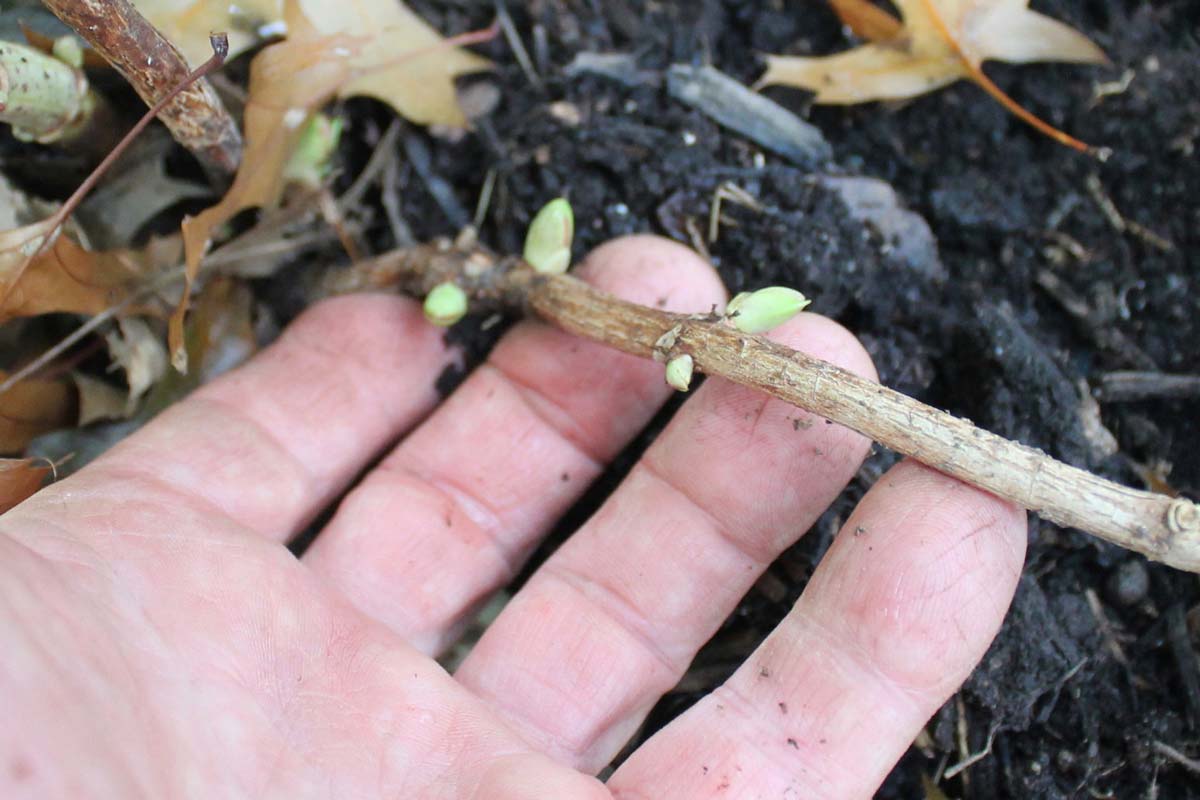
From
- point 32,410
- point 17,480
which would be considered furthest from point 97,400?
point 17,480

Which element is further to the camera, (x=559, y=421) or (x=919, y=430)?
(x=559, y=421)

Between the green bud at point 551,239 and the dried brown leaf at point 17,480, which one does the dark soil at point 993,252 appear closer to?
the green bud at point 551,239

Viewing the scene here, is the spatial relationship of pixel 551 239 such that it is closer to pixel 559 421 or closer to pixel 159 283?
pixel 559 421

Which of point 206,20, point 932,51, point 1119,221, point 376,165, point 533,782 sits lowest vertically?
point 1119,221

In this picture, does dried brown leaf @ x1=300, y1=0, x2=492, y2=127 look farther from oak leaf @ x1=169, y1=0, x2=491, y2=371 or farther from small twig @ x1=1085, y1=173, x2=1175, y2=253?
small twig @ x1=1085, y1=173, x2=1175, y2=253

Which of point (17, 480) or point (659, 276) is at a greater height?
point (17, 480)

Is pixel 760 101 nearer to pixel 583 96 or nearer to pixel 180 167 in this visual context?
pixel 583 96

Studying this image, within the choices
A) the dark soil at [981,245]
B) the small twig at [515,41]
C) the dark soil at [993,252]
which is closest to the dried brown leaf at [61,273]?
the dark soil at [981,245]

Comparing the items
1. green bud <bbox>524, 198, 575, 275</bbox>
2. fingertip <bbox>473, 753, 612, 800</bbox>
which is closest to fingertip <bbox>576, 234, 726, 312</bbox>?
green bud <bbox>524, 198, 575, 275</bbox>
